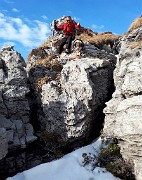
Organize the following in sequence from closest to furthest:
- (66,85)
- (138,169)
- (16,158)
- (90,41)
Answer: (138,169) → (16,158) → (66,85) → (90,41)

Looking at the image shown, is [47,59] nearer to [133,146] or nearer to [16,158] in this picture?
[16,158]

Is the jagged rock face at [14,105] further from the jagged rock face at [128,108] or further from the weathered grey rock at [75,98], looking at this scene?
the jagged rock face at [128,108]

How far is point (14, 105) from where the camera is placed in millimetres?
22094

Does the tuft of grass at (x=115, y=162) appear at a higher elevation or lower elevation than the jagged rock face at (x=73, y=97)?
lower

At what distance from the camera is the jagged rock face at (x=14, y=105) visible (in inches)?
821

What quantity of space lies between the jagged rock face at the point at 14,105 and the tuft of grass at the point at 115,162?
15.8 feet

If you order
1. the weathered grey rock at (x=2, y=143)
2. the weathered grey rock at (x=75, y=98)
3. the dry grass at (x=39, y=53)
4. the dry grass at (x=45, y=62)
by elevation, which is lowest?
the weathered grey rock at (x=2, y=143)

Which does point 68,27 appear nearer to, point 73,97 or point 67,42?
point 67,42

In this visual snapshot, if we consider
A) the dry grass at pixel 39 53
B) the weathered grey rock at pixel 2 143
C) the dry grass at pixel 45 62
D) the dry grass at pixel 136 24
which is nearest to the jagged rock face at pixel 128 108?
the dry grass at pixel 136 24

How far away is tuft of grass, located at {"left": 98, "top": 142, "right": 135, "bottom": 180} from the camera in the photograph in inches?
Result: 735

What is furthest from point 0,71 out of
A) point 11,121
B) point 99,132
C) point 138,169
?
point 138,169

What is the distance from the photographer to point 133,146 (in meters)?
18.0

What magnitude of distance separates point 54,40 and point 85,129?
13380mm

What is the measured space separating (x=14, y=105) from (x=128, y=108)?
809 cm
